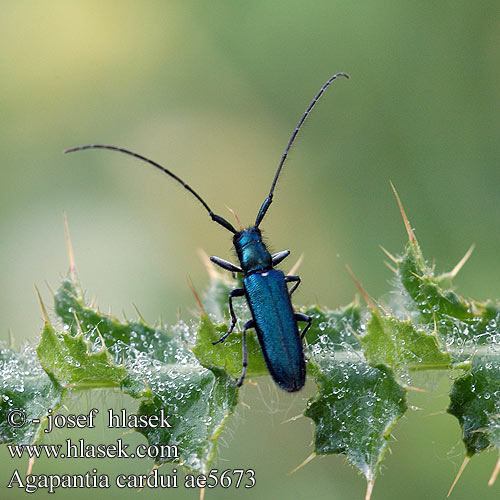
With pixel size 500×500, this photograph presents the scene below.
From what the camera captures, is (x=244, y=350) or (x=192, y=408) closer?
(x=192, y=408)

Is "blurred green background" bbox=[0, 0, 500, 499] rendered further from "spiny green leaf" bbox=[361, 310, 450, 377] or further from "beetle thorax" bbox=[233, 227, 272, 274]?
"spiny green leaf" bbox=[361, 310, 450, 377]

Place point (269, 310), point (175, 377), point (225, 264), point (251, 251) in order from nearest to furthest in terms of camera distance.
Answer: point (175, 377) < point (269, 310) < point (251, 251) < point (225, 264)

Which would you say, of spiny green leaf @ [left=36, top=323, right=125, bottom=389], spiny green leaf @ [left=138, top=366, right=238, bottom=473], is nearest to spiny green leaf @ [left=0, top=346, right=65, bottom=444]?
spiny green leaf @ [left=36, top=323, right=125, bottom=389]

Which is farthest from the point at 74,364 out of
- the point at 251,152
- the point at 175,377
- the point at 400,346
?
the point at 251,152

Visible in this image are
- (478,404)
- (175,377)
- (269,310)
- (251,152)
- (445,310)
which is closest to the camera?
(478,404)

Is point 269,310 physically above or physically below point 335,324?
above

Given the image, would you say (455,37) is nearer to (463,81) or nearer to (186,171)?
(463,81)

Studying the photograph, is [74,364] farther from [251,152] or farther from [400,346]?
[251,152]

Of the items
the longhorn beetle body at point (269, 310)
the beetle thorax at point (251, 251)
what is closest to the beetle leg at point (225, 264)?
the longhorn beetle body at point (269, 310)
